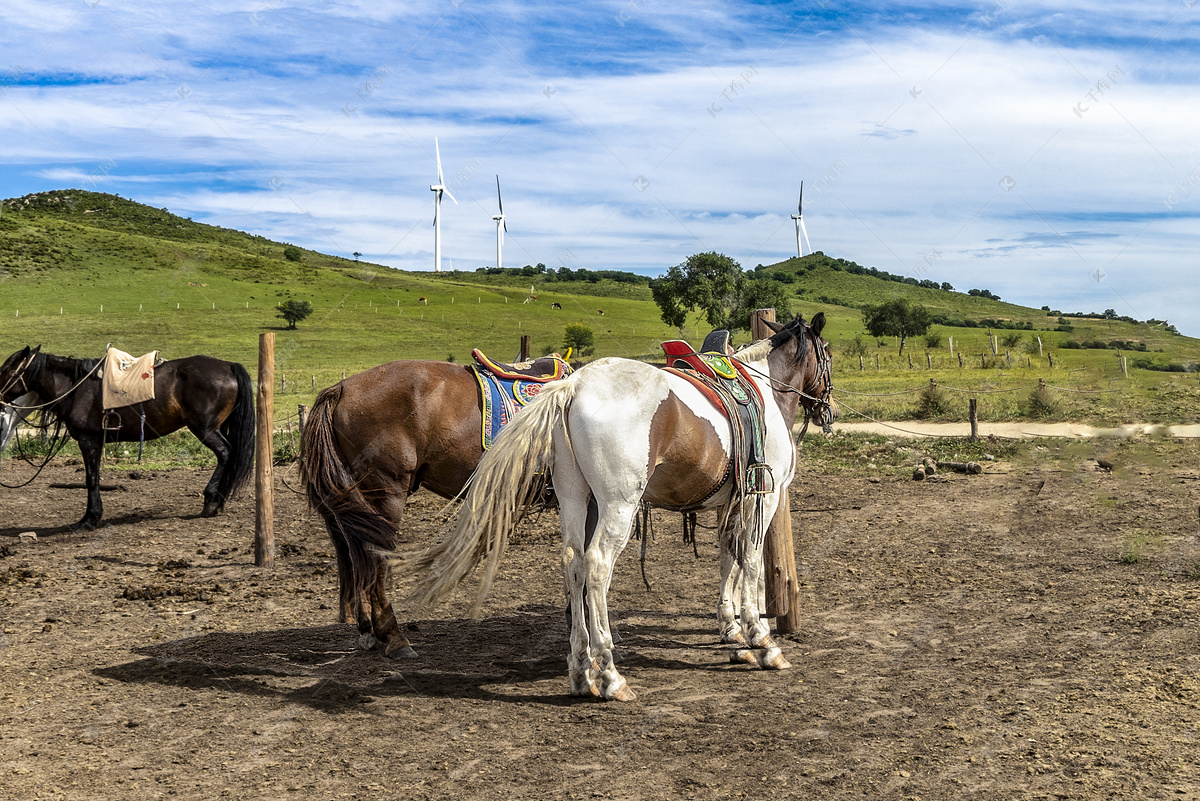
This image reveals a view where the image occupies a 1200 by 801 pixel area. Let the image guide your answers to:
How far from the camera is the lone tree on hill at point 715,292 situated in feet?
187

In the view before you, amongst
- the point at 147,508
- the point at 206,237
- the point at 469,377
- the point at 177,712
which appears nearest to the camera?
Result: the point at 177,712

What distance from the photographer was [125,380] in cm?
1116

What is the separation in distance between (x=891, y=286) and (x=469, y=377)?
130 metres

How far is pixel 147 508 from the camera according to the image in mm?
12031

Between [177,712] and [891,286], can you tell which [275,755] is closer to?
[177,712]

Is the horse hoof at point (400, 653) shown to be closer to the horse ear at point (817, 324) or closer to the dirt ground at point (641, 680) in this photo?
the dirt ground at point (641, 680)

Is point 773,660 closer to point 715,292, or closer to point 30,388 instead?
point 30,388

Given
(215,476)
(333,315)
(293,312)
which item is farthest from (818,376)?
(333,315)

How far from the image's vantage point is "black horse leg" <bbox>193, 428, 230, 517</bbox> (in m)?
11.5

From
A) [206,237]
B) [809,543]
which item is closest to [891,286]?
[206,237]

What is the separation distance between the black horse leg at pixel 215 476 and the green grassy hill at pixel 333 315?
16.5 meters

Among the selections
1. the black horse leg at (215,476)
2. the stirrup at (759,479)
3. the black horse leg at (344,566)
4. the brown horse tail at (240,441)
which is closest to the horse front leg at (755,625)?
the stirrup at (759,479)

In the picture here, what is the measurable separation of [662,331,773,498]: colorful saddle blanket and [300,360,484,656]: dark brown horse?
1.73 meters

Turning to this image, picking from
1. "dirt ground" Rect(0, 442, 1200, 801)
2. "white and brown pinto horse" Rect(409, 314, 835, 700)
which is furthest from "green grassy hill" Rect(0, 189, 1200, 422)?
"white and brown pinto horse" Rect(409, 314, 835, 700)
